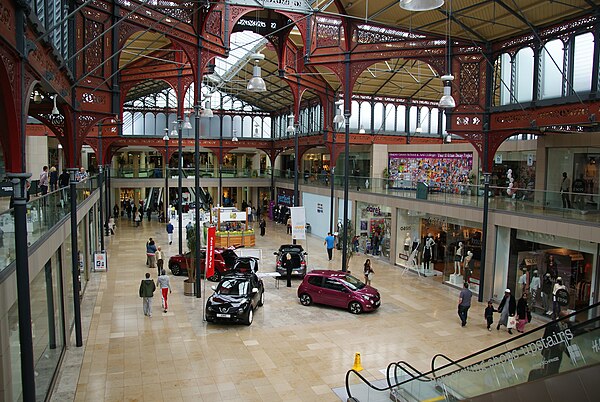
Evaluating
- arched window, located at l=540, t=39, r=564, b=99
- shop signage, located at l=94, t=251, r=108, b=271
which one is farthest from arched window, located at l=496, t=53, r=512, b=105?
shop signage, located at l=94, t=251, r=108, b=271

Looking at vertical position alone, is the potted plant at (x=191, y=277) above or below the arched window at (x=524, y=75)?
below

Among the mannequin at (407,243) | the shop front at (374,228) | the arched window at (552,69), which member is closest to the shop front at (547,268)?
the arched window at (552,69)

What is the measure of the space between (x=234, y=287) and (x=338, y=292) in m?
3.44

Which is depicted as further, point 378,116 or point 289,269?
point 378,116

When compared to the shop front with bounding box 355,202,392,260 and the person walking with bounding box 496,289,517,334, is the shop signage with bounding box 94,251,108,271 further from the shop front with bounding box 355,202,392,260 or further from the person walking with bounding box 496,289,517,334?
the person walking with bounding box 496,289,517,334

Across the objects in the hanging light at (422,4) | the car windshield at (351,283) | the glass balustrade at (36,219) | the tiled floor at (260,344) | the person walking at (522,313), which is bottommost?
the tiled floor at (260,344)

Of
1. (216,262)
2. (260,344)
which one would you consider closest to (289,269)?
(216,262)

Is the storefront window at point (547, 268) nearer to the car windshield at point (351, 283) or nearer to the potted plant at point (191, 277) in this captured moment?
the car windshield at point (351, 283)

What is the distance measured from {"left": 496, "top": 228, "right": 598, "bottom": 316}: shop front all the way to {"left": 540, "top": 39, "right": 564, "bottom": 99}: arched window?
4.66 meters

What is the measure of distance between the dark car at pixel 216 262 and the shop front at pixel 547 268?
10877mm

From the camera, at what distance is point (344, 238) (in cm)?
1975

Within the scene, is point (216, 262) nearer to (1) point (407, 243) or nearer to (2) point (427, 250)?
(1) point (407, 243)

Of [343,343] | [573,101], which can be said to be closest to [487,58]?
[573,101]

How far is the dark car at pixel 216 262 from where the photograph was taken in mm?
20109
